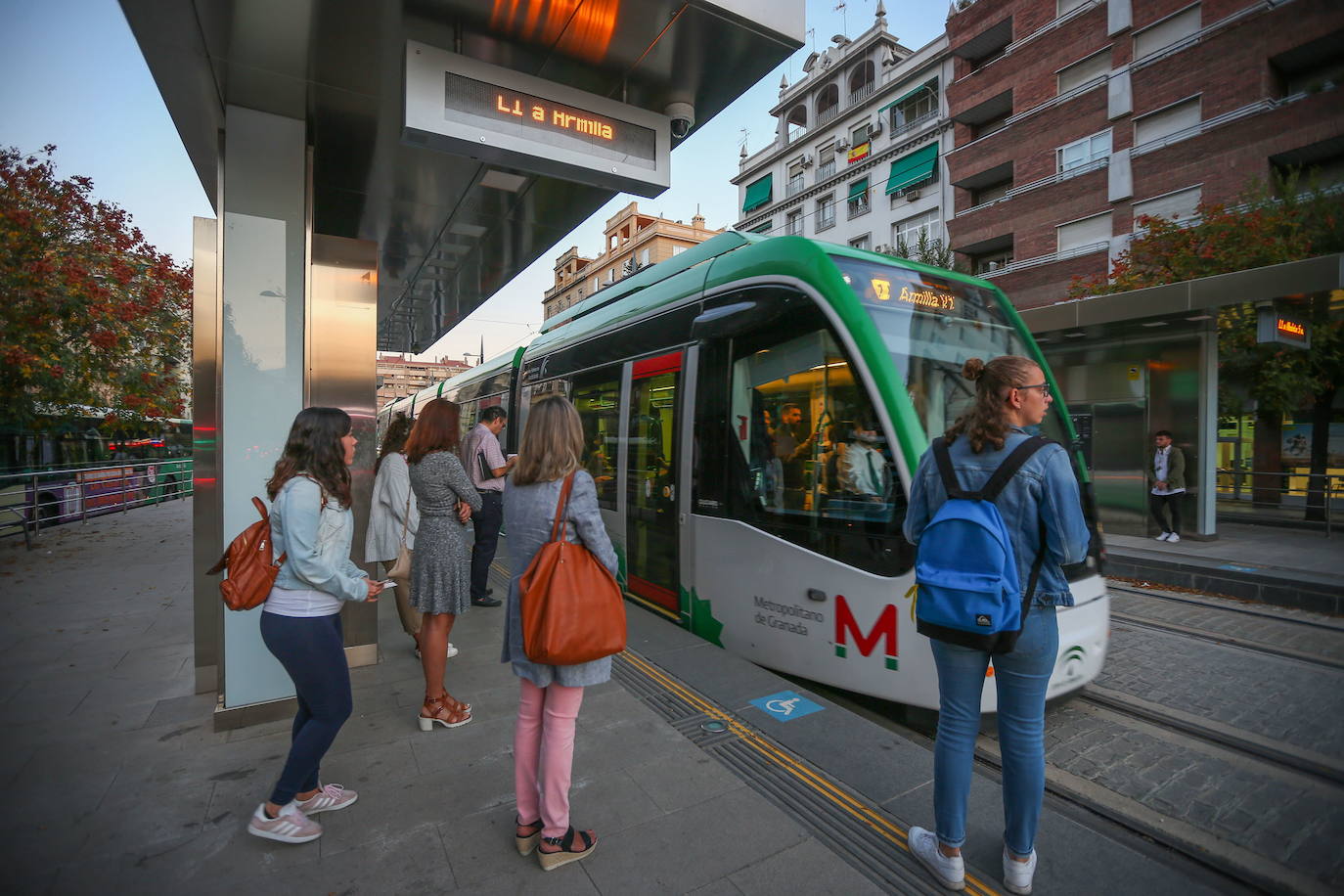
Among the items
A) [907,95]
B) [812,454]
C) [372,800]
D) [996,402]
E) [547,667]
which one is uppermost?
[907,95]

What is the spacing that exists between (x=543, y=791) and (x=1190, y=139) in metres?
27.4

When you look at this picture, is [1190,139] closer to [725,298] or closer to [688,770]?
[725,298]

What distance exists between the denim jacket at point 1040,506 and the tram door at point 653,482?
10.7 ft

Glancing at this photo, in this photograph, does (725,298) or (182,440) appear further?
(182,440)

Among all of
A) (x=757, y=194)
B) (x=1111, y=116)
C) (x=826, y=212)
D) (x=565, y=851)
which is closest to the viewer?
(x=565, y=851)

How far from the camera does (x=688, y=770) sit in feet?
10.4

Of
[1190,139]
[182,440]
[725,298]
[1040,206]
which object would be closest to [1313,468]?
[1190,139]

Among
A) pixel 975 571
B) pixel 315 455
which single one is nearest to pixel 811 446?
pixel 975 571

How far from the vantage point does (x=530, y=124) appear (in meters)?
4.17

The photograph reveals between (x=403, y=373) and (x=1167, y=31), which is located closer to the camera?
(x=1167, y=31)

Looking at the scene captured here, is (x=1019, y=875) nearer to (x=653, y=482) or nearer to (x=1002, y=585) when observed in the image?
(x=1002, y=585)

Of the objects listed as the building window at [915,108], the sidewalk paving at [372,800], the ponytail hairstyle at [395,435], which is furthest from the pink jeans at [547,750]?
the building window at [915,108]

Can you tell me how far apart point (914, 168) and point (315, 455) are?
34566mm

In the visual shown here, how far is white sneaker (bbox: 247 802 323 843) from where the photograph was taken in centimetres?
256
